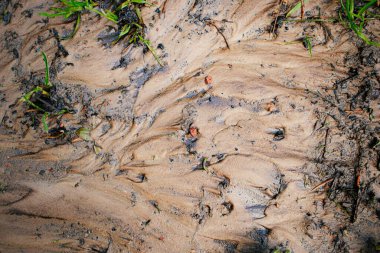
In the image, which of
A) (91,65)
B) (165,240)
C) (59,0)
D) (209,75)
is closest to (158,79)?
(209,75)

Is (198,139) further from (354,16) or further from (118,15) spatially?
(354,16)

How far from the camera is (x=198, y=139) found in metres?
2.37

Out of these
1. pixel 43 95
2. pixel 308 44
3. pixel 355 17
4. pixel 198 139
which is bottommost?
pixel 198 139

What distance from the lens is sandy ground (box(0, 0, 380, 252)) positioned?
222 cm

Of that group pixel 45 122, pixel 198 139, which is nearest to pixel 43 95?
pixel 45 122

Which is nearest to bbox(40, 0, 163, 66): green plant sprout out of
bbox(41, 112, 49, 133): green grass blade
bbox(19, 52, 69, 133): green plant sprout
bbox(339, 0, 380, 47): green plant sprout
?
bbox(19, 52, 69, 133): green plant sprout

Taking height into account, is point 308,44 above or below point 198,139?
above

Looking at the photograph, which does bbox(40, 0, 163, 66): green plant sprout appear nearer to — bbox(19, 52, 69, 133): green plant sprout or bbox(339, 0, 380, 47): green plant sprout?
bbox(19, 52, 69, 133): green plant sprout

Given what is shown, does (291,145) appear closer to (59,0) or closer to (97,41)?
(97,41)

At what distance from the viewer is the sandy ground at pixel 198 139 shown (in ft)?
7.29

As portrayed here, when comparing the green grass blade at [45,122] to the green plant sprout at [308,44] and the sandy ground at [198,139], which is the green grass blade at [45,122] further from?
the green plant sprout at [308,44]

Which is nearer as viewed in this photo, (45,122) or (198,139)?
(198,139)

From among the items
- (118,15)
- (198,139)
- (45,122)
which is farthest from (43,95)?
(198,139)

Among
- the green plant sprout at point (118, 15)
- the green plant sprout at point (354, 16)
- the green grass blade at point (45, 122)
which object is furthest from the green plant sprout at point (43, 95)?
the green plant sprout at point (354, 16)
